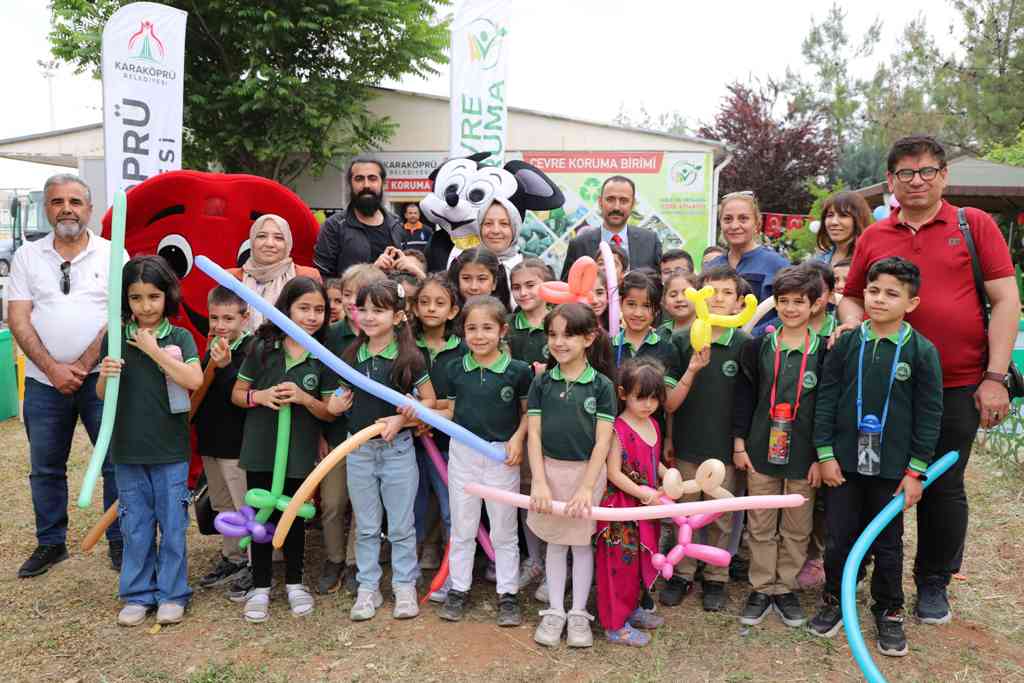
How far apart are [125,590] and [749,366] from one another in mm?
2872

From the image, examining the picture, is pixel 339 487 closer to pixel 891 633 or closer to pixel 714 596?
pixel 714 596

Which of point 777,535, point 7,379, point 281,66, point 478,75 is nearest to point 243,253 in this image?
point 777,535

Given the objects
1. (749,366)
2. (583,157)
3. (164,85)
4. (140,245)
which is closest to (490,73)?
(583,157)

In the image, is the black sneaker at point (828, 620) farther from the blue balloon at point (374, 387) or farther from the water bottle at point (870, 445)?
the blue balloon at point (374, 387)

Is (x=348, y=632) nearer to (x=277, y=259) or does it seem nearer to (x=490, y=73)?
(x=277, y=259)

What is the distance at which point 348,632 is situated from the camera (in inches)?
130

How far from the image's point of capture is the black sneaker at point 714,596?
3508mm

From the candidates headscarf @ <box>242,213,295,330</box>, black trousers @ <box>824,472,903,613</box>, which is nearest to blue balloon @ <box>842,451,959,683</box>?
black trousers @ <box>824,472,903,613</box>

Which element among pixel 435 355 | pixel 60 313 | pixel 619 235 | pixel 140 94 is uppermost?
pixel 140 94

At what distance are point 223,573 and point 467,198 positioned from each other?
7.94ft

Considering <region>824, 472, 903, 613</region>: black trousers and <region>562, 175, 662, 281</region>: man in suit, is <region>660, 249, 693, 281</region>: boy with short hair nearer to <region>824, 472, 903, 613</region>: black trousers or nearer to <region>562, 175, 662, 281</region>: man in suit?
<region>562, 175, 662, 281</region>: man in suit

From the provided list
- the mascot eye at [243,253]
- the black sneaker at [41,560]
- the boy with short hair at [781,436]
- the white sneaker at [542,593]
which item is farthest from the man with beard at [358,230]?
the boy with short hair at [781,436]

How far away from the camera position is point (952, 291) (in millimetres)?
3102

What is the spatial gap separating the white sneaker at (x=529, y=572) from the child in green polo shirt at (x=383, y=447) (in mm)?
509
